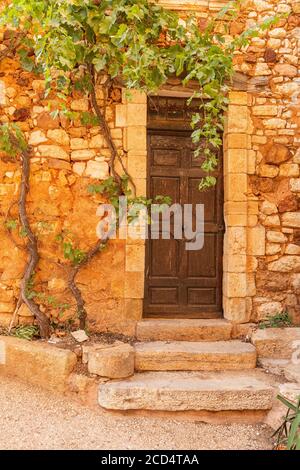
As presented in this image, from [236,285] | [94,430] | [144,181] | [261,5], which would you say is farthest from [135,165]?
[94,430]

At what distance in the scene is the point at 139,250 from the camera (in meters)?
3.70

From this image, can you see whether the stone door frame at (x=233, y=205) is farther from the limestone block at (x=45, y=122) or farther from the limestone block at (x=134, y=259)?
the limestone block at (x=45, y=122)

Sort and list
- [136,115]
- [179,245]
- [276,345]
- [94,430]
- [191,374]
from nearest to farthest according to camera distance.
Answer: [94,430]
[191,374]
[276,345]
[136,115]
[179,245]

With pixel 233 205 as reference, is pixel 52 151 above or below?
above

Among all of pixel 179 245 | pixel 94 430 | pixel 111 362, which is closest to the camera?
pixel 94 430

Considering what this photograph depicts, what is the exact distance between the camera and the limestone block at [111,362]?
9.92 ft

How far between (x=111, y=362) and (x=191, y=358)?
0.71 meters

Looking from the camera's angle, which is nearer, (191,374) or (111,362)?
(111,362)

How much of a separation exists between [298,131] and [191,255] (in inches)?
64.1

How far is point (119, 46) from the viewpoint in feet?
10.2

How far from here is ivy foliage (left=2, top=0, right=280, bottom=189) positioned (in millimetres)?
2988

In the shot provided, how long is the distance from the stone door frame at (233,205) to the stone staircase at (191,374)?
0.91 feet

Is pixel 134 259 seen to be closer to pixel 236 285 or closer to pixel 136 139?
pixel 236 285
